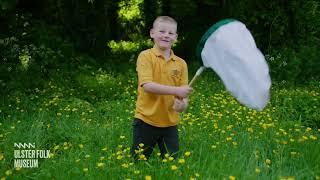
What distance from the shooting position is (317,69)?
8.25m

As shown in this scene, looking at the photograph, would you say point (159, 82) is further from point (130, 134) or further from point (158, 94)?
point (130, 134)

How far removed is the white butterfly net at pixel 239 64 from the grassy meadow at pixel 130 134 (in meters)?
0.49

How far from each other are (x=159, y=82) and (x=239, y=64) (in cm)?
76

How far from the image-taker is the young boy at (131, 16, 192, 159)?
128 inches

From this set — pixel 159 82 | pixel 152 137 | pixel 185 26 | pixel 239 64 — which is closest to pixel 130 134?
pixel 152 137

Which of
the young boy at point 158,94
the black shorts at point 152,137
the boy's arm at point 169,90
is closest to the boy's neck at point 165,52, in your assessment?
the young boy at point 158,94

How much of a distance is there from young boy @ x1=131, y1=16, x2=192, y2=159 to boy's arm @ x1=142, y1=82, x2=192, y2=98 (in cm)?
4

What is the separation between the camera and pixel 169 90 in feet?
10.1

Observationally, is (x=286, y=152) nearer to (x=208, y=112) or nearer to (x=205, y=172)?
(x=205, y=172)

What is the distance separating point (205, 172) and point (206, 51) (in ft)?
2.50

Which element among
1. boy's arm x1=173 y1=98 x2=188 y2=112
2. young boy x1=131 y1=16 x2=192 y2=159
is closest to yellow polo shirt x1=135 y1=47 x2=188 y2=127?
young boy x1=131 y1=16 x2=192 y2=159

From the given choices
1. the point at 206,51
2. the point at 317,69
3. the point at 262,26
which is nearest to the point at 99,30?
the point at 262,26

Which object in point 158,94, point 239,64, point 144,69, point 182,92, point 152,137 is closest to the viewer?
point 239,64

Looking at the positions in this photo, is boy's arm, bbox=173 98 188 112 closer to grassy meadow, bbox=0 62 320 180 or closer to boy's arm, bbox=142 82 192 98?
boy's arm, bbox=142 82 192 98
